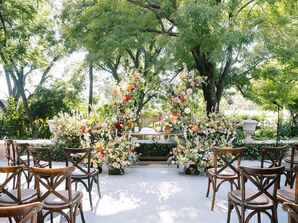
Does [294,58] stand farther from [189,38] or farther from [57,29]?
[57,29]

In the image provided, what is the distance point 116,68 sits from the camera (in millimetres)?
15109

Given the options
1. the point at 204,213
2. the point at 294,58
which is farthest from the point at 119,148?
the point at 294,58

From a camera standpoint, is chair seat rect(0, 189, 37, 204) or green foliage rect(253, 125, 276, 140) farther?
green foliage rect(253, 125, 276, 140)

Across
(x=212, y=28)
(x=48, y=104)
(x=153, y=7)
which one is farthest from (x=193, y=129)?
(x=48, y=104)

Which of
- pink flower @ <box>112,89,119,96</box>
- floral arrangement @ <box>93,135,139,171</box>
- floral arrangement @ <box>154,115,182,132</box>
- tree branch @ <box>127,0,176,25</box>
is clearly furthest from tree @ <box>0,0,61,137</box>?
floral arrangement @ <box>154,115,182,132</box>

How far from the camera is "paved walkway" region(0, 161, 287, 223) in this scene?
13.5 ft

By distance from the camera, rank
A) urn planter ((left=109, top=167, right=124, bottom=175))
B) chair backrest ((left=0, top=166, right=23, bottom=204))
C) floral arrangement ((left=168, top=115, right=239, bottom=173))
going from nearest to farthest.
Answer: chair backrest ((left=0, top=166, right=23, bottom=204)) → floral arrangement ((left=168, top=115, right=239, bottom=173)) → urn planter ((left=109, top=167, right=124, bottom=175))

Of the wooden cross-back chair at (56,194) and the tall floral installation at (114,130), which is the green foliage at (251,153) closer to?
the tall floral installation at (114,130)

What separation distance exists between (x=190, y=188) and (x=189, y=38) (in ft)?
11.4

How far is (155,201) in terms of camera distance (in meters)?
4.83

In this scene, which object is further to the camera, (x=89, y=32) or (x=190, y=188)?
(x=89, y=32)

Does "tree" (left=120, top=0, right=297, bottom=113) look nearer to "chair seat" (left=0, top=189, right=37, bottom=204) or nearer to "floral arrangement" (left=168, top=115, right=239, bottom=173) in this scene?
"floral arrangement" (left=168, top=115, right=239, bottom=173)

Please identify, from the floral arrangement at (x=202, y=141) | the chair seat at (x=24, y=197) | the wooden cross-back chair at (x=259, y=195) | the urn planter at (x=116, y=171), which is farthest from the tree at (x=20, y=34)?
the wooden cross-back chair at (x=259, y=195)

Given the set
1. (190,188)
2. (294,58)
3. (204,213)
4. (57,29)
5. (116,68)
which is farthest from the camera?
(116,68)
